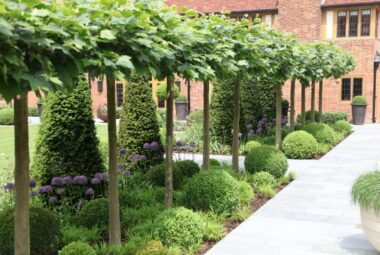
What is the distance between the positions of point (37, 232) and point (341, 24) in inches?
857

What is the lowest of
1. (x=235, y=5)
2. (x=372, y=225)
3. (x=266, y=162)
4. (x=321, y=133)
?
(x=372, y=225)

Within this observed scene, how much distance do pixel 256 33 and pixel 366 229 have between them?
14.2ft

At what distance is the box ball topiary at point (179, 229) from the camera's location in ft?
20.2

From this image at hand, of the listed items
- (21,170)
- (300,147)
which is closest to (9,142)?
(300,147)

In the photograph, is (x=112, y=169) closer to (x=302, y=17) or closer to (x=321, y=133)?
(x=321, y=133)

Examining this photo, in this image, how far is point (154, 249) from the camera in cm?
559

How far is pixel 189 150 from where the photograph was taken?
14.8m

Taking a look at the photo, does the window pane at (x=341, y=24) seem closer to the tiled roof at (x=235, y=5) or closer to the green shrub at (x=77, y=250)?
the tiled roof at (x=235, y=5)

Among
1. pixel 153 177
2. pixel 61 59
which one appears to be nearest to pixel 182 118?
pixel 153 177

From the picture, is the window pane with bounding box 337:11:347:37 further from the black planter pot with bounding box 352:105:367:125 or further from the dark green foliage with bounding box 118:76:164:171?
the dark green foliage with bounding box 118:76:164:171

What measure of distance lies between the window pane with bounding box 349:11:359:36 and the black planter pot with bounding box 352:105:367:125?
365 centimetres

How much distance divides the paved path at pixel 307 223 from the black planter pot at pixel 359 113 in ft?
39.3

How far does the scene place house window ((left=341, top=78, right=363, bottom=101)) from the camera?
2416 cm

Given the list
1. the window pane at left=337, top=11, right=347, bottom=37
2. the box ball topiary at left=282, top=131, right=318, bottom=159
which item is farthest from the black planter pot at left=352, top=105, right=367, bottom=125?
the box ball topiary at left=282, top=131, right=318, bottom=159
